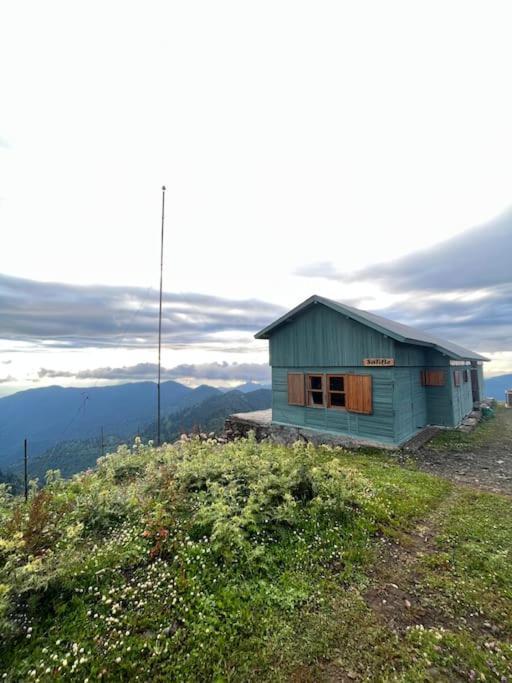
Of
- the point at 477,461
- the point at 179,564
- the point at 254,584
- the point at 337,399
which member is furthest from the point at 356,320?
the point at 179,564

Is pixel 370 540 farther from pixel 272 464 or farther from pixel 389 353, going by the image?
pixel 389 353

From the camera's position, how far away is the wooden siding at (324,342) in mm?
12250

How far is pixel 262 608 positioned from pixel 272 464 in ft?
11.0

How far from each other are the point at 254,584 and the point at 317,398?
1052 cm

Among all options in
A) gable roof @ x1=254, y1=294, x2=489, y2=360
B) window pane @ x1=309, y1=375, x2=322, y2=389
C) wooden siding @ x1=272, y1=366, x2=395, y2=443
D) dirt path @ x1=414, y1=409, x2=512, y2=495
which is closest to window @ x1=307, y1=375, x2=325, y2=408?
window pane @ x1=309, y1=375, x2=322, y2=389

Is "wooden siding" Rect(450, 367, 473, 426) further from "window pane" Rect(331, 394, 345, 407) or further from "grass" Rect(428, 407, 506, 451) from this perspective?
"window pane" Rect(331, 394, 345, 407)

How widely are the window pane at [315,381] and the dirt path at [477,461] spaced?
15.6 ft

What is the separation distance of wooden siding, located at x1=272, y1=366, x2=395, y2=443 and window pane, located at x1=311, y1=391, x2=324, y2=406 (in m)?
0.34

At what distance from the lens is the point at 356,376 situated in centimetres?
1255

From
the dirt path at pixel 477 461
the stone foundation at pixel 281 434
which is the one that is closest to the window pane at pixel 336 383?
the stone foundation at pixel 281 434

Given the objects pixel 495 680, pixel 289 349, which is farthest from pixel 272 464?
pixel 289 349

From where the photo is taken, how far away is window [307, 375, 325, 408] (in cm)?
1396

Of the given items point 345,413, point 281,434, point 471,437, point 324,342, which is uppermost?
point 324,342

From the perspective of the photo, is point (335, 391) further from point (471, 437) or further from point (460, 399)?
point (460, 399)
